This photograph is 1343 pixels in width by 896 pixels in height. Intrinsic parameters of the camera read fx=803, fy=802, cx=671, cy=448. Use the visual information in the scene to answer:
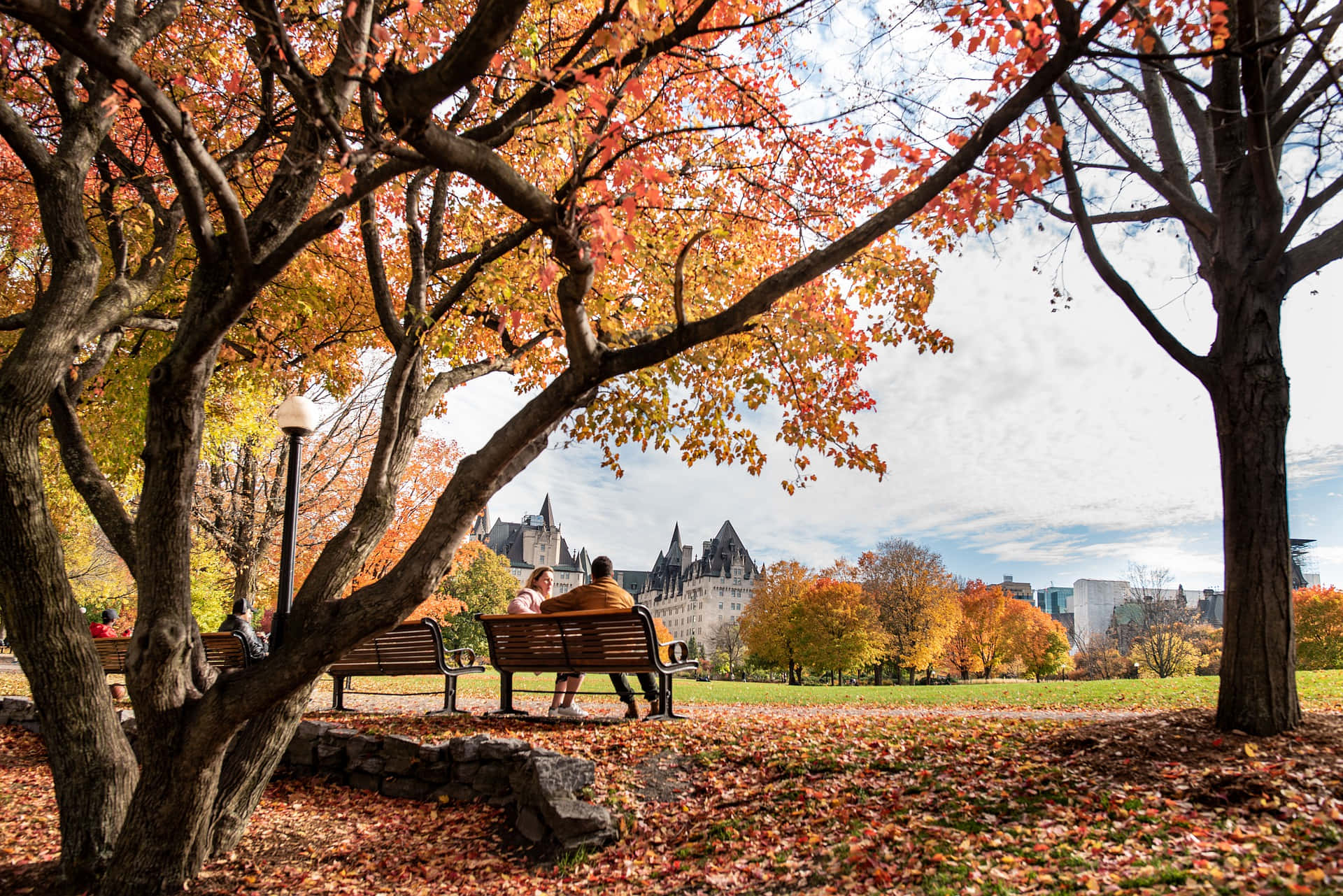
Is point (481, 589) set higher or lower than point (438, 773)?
lower

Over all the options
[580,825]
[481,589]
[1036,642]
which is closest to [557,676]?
[580,825]

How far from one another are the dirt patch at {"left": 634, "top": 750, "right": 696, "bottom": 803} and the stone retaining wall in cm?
38

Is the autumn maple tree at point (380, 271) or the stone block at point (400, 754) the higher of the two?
the autumn maple tree at point (380, 271)

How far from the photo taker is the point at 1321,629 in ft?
132

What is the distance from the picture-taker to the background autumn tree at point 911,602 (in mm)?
44406

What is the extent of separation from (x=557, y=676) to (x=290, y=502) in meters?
3.19

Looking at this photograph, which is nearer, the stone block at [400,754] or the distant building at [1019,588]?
the stone block at [400,754]

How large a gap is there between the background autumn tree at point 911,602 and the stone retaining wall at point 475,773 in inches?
1527

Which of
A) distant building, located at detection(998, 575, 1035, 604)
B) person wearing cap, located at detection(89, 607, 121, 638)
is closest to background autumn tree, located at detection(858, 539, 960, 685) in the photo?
person wearing cap, located at detection(89, 607, 121, 638)

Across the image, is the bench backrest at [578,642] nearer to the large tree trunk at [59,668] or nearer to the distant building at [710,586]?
the large tree trunk at [59,668]

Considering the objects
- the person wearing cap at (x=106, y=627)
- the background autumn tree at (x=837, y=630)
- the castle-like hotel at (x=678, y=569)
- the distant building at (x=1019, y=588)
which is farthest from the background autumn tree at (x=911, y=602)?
the distant building at (x=1019, y=588)

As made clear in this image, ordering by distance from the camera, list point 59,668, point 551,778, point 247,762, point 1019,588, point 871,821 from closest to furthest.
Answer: point 871,821, point 59,668, point 247,762, point 551,778, point 1019,588

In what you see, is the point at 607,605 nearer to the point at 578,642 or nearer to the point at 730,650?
the point at 578,642

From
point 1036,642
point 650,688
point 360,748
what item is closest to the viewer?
point 360,748
